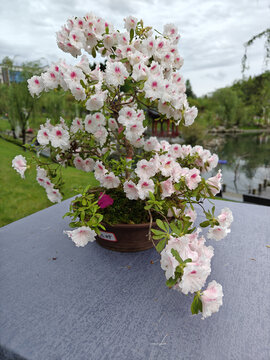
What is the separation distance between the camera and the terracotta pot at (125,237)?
998 mm

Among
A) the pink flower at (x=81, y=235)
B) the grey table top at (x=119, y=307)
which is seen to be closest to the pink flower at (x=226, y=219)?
the grey table top at (x=119, y=307)

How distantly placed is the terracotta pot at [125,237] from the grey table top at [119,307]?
34mm

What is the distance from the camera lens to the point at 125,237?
3.45 ft

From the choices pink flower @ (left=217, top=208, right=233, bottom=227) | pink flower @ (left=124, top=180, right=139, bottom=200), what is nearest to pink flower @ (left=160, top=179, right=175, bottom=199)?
pink flower @ (left=124, top=180, right=139, bottom=200)

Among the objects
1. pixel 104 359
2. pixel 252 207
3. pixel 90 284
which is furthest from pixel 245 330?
pixel 252 207

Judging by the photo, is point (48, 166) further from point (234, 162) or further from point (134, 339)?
point (234, 162)

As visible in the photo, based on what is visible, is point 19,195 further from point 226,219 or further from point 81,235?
point 226,219

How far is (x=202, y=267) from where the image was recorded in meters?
0.64

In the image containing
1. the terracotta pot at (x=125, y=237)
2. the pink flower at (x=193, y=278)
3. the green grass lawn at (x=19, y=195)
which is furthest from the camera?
the green grass lawn at (x=19, y=195)

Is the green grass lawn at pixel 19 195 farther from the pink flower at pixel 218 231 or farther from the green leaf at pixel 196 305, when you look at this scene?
the green leaf at pixel 196 305

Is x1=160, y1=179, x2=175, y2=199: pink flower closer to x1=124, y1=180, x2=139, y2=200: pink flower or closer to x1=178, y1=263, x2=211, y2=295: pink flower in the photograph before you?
x1=124, y1=180, x2=139, y2=200: pink flower

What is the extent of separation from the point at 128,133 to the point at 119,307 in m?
0.66

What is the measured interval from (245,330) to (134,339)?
1.11 feet

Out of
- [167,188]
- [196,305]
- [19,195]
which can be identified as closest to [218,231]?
[167,188]
